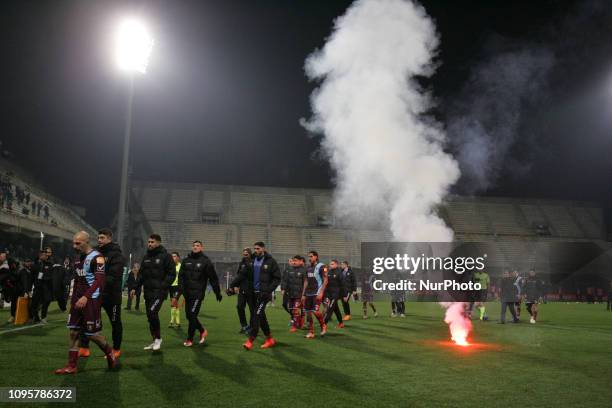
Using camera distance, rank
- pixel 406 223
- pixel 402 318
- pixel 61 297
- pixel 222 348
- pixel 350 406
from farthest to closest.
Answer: pixel 402 318 → pixel 406 223 → pixel 61 297 → pixel 222 348 → pixel 350 406

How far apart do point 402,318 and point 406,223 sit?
4.90 m

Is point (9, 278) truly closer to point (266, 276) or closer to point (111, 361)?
point (266, 276)

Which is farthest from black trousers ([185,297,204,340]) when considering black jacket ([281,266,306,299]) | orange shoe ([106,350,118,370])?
black jacket ([281,266,306,299])

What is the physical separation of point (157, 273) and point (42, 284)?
6444 mm

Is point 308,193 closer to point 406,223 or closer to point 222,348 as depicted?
point 406,223

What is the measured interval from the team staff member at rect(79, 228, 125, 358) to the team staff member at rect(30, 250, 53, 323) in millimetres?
6337

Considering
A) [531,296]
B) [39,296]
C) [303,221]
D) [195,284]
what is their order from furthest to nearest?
[303,221] < [531,296] < [39,296] < [195,284]

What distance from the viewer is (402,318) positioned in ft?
63.8

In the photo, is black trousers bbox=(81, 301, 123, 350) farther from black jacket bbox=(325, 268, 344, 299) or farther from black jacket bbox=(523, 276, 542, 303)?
black jacket bbox=(523, 276, 542, 303)

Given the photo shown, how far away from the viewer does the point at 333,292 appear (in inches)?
614

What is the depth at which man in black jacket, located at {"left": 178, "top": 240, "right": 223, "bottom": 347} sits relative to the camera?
10172 mm

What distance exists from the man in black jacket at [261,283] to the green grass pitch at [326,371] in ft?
1.48

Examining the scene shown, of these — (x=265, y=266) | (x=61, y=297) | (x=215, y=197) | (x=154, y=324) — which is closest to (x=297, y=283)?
(x=265, y=266)

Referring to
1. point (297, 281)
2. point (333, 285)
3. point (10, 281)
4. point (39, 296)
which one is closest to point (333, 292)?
point (333, 285)
